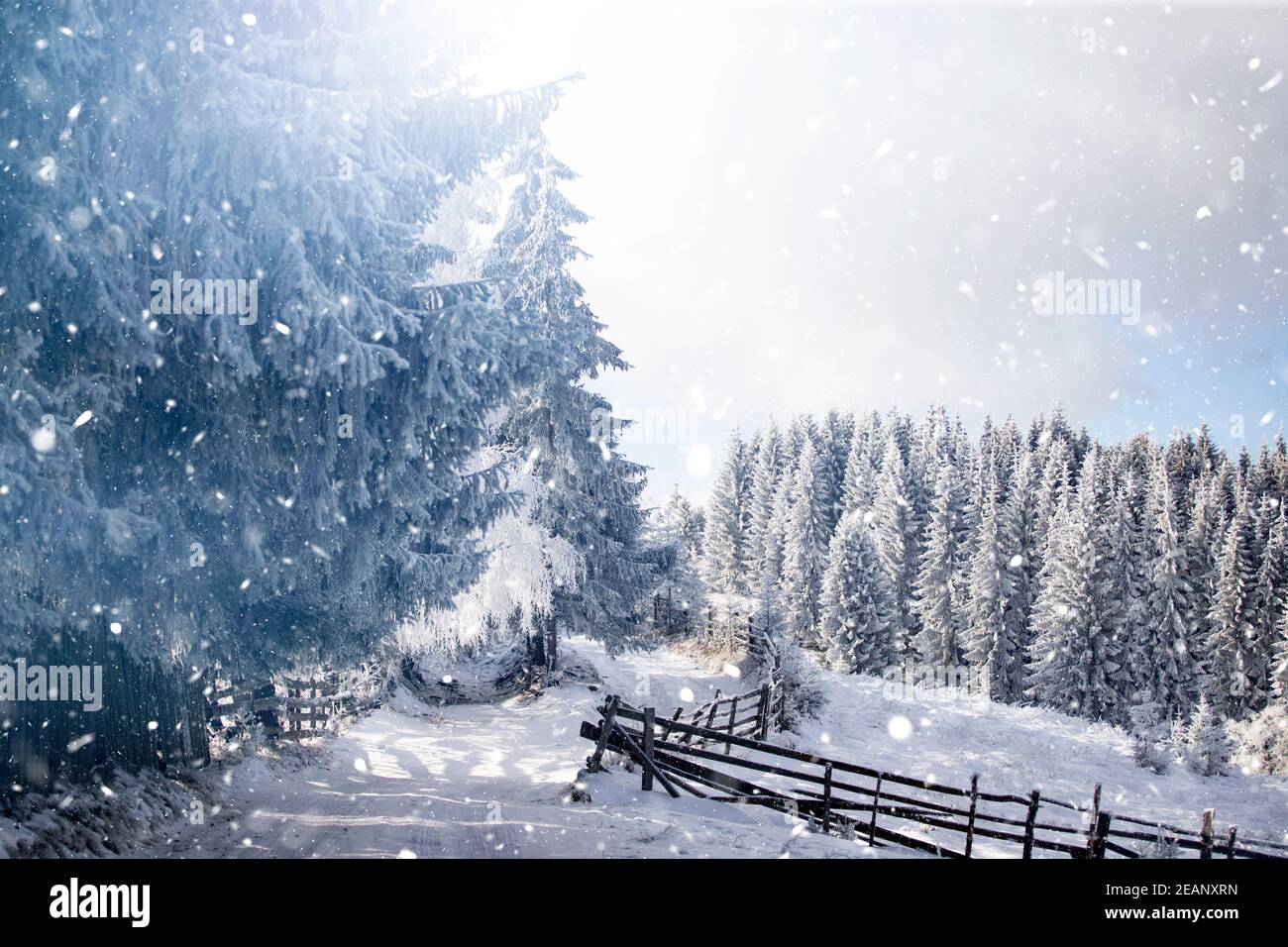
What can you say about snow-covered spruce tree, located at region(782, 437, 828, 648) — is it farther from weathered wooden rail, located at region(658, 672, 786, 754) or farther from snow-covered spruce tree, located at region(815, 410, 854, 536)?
weathered wooden rail, located at region(658, 672, 786, 754)

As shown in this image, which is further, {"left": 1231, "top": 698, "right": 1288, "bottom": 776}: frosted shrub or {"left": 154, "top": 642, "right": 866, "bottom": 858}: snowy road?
{"left": 1231, "top": 698, "right": 1288, "bottom": 776}: frosted shrub

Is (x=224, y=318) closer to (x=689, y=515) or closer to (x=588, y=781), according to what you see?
(x=588, y=781)

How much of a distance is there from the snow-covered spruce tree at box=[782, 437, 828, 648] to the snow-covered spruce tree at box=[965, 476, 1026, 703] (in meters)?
12.1

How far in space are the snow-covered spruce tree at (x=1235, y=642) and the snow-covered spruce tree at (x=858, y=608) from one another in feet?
65.6

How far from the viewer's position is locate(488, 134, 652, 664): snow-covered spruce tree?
21078 mm

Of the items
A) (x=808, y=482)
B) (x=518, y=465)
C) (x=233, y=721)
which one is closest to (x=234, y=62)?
(x=233, y=721)

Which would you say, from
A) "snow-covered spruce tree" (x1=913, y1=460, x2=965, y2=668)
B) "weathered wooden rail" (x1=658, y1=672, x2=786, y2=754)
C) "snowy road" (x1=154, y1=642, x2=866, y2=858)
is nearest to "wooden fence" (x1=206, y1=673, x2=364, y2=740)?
"snowy road" (x1=154, y1=642, x2=866, y2=858)

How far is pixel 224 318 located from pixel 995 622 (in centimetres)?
5001

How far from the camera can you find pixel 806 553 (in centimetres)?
5872

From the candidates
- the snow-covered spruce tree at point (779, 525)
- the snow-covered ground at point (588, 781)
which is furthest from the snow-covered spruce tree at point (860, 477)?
the snow-covered ground at point (588, 781)

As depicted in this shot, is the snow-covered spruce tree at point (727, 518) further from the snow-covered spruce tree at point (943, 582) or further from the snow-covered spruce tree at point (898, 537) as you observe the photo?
the snow-covered spruce tree at point (943, 582)

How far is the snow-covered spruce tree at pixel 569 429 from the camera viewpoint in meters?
21.1

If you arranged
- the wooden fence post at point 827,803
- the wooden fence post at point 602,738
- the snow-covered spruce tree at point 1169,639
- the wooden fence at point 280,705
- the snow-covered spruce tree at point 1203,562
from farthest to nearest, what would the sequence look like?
the snow-covered spruce tree at point 1203,562
the snow-covered spruce tree at point 1169,639
the wooden fence at point 280,705
the wooden fence post at point 602,738
the wooden fence post at point 827,803

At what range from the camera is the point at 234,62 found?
6.39 meters
